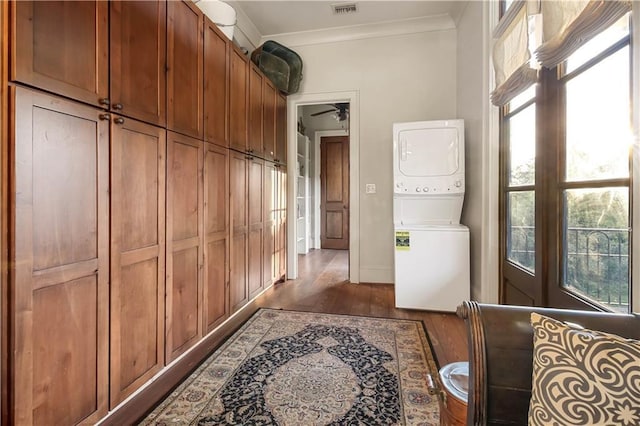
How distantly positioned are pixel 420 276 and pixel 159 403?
214 centimetres

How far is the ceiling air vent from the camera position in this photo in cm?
313

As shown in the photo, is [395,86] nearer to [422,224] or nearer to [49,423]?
[422,224]

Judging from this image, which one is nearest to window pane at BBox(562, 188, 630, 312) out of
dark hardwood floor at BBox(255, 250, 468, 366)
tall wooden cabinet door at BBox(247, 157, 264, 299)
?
Answer: dark hardwood floor at BBox(255, 250, 468, 366)

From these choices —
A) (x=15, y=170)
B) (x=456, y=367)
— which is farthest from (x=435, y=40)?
(x=15, y=170)

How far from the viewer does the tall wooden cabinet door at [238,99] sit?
8.02ft

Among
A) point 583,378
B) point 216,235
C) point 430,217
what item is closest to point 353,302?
point 430,217

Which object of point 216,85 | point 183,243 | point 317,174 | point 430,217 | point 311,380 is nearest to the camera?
point 311,380

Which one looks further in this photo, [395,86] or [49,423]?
[395,86]

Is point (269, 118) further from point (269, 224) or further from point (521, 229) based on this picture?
point (521, 229)

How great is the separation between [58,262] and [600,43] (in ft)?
7.91

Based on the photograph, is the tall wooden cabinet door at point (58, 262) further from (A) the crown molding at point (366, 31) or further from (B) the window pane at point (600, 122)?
(A) the crown molding at point (366, 31)

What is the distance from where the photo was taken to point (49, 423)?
43.6 inches

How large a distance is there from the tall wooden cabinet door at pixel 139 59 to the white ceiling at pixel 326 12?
1.84 meters

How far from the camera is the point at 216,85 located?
87.8 inches
